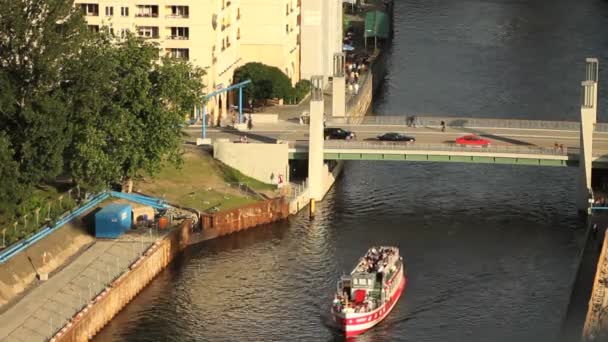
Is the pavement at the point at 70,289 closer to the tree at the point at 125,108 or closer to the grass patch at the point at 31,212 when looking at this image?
the grass patch at the point at 31,212

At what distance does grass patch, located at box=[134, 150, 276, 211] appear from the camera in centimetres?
12456

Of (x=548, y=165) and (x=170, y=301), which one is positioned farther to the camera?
(x=548, y=165)

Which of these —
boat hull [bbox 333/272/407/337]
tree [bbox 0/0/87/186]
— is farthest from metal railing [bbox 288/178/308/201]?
boat hull [bbox 333/272/407/337]

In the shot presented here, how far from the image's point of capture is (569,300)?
106 meters

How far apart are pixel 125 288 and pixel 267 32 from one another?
5706cm

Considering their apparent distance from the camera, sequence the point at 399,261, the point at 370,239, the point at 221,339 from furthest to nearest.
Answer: the point at 370,239 → the point at 399,261 → the point at 221,339

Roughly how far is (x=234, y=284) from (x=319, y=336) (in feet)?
36.6

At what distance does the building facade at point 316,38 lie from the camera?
168 meters

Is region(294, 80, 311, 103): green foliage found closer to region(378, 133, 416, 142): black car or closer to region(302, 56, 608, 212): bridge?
region(302, 56, 608, 212): bridge

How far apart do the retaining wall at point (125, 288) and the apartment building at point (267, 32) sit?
42652mm

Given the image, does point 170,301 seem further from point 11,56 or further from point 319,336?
point 11,56

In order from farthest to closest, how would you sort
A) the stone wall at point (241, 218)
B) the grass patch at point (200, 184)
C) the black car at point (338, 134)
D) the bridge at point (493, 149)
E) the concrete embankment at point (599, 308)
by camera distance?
the black car at point (338, 134) → the bridge at point (493, 149) → the grass patch at point (200, 184) → the stone wall at point (241, 218) → the concrete embankment at point (599, 308)

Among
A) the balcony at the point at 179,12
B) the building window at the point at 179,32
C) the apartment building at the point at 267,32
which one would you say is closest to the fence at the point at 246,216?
the building window at the point at 179,32

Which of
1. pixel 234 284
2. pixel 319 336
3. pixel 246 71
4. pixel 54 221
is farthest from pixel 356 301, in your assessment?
pixel 246 71
